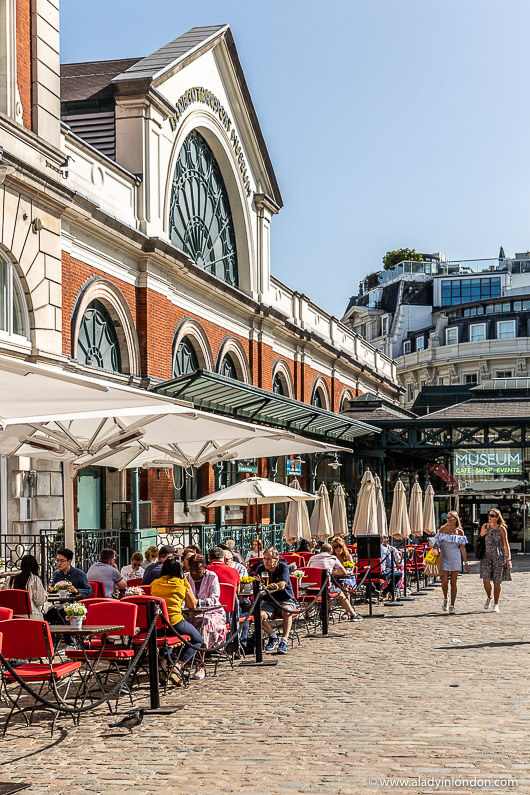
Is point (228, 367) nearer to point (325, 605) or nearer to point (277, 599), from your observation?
point (325, 605)

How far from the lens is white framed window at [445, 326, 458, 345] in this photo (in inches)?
3041

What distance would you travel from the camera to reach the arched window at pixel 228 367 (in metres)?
30.9

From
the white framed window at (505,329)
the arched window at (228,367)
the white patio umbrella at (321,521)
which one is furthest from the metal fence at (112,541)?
the white framed window at (505,329)

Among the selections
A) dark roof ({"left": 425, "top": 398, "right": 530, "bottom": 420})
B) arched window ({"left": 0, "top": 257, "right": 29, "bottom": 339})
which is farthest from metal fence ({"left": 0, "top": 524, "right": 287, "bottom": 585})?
dark roof ({"left": 425, "top": 398, "right": 530, "bottom": 420})

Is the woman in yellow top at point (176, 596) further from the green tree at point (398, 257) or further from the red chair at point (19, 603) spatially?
the green tree at point (398, 257)

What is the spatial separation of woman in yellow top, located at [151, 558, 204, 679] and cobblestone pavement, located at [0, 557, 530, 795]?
1.25 ft

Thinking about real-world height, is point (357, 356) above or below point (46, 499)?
above

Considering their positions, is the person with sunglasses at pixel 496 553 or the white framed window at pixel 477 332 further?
the white framed window at pixel 477 332

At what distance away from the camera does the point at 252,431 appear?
14695mm

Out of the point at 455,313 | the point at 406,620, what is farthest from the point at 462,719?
the point at 455,313

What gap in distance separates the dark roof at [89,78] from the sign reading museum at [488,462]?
21.3 meters

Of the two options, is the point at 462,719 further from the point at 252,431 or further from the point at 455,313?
the point at 455,313

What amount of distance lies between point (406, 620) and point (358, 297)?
8423 centimetres

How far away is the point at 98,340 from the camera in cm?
2277
